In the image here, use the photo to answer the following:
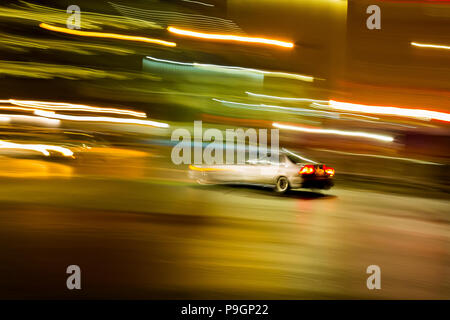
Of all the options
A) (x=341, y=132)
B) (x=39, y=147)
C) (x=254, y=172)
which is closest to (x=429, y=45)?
(x=341, y=132)

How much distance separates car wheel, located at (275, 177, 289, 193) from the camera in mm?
11289

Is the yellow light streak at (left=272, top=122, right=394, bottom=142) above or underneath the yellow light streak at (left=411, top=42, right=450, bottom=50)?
underneath

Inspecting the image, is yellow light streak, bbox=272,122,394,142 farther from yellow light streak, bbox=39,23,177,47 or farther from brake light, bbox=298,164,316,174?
yellow light streak, bbox=39,23,177,47

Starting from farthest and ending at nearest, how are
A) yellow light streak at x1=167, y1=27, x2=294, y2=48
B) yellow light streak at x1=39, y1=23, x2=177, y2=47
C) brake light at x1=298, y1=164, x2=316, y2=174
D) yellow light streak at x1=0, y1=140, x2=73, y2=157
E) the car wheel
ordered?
yellow light streak at x1=0, y1=140, x2=73, y2=157, yellow light streak at x1=167, y1=27, x2=294, y2=48, the car wheel, brake light at x1=298, y1=164, x2=316, y2=174, yellow light streak at x1=39, y1=23, x2=177, y2=47

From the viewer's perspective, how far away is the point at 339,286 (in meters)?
4.97

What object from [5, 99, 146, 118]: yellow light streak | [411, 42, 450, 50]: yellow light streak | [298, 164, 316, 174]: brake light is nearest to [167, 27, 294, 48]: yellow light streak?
[5, 99, 146, 118]: yellow light streak

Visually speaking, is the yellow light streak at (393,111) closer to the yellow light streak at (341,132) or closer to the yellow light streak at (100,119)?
the yellow light streak at (341,132)

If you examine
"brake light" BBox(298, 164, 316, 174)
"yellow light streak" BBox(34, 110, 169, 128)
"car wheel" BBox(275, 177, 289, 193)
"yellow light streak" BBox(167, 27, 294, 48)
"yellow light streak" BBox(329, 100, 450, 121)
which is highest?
"yellow light streak" BBox(167, 27, 294, 48)

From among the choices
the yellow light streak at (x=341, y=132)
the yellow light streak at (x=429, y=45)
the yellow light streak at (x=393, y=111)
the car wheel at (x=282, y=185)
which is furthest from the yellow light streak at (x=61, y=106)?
A: the yellow light streak at (x=429, y=45)

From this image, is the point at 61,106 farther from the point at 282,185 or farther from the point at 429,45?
the point at 429,45

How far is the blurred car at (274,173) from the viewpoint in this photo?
441 inches

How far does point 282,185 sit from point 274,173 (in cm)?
35

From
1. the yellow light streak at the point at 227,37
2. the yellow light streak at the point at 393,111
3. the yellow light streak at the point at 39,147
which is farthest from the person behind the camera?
the yellow light streak at the point at 393,111

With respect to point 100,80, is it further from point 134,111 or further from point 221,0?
point 221,0
